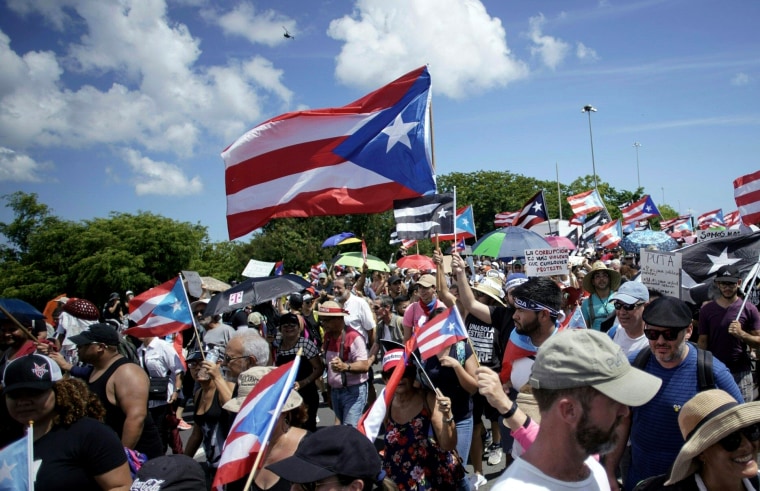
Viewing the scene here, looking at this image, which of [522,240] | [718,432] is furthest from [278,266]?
[718,432]

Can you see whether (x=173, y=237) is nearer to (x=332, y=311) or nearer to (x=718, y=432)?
(x=332, y=311)

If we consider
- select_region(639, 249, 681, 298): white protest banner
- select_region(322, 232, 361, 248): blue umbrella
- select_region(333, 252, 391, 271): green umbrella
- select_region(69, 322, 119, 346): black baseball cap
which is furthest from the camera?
select_region(322, 232, 361, 248): blue umbrella

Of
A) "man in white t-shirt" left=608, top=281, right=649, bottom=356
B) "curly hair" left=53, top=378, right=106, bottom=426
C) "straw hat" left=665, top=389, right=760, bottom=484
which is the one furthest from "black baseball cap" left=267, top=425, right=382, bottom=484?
"man in white t-shirt" left=608, top=281, right=649, bottom=356

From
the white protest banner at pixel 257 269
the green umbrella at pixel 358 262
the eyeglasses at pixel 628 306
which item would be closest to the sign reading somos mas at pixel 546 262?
the eyeglasses at pixel 628 306

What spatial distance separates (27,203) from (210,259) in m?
13.7

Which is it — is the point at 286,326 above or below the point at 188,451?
above

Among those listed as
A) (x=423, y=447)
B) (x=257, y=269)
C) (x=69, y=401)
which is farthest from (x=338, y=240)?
(x=69, y=401)

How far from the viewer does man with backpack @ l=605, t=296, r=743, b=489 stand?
308cm

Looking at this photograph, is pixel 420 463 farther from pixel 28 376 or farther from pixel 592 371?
pixel 28 376

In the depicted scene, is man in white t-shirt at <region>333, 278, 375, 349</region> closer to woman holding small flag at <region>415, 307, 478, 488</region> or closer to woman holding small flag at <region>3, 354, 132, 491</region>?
woman holding small flag at <region>415, 307, 478, 488</region>

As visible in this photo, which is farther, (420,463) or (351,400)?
(351,400)

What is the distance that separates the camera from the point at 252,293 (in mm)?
7492

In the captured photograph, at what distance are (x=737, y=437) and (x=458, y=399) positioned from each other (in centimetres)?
240

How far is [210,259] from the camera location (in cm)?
3750
